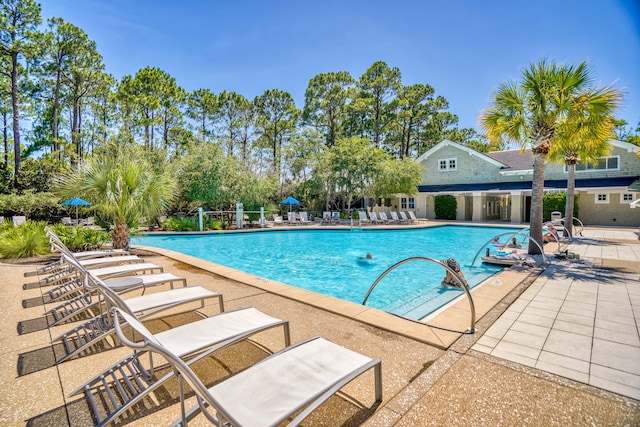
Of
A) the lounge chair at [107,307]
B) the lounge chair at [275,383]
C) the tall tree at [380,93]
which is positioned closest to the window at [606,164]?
the tall tree at [380,93]

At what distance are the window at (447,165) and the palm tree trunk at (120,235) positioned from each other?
24.5 meters

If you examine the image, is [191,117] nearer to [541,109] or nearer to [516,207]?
[516,207]

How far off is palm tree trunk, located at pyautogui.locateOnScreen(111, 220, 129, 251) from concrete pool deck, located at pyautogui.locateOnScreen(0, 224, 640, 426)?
3459 millimetres

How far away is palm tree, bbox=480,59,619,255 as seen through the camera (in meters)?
8.75

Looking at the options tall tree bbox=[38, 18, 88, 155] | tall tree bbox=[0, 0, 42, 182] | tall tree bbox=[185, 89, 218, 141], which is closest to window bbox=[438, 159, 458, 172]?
tall tree bbox=[185, 89, 218, 141]

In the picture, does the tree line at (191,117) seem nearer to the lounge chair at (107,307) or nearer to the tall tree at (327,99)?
the tall tree at (327,99)

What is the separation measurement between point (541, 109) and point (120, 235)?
1272 centimetres

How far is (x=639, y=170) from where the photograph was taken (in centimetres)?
2011

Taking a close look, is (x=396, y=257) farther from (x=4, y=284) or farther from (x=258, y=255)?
(x=4, y=284)

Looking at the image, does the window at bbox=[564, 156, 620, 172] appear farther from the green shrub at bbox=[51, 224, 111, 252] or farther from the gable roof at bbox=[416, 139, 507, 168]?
the green shrub at bbox=[51, 224, 111, 252]

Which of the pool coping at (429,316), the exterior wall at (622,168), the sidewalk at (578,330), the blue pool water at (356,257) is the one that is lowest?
the blue pool water at (356,257)

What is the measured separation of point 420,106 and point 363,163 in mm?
15866

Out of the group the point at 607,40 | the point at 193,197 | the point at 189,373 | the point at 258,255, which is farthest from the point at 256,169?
the point at 189,373

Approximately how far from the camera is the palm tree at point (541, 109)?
8750mm
